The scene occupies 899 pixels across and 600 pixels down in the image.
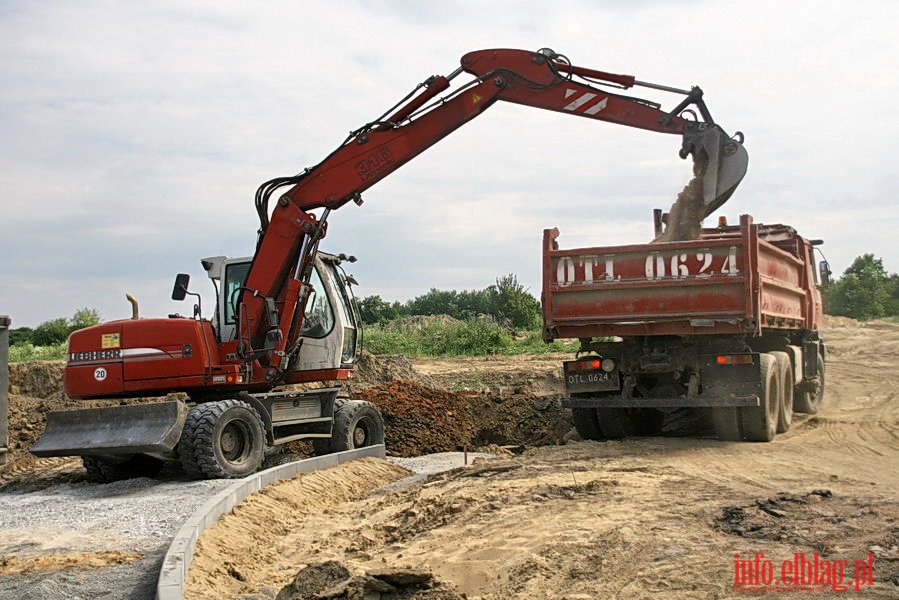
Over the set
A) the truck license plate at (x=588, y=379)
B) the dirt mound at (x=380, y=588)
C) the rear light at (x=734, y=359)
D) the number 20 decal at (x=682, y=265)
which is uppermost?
the number 20 decal at (x=682, y=265)

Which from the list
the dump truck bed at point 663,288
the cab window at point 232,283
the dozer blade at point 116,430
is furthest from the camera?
the cab window at point 232,283

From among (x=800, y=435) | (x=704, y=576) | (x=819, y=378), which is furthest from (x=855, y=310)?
(x=704, y=576)

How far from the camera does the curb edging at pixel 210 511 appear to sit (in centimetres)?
522

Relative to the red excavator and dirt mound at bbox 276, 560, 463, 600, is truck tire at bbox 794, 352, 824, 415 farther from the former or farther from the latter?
dirt mound at bbox 276, 560, 463, 600

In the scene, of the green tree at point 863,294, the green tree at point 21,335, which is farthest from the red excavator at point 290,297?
the green tree at point 863,294

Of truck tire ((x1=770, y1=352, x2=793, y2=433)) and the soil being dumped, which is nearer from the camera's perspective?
truck tire ((x1=770, y1=352, x2=793, y2=433))

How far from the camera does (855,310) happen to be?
40.9 m

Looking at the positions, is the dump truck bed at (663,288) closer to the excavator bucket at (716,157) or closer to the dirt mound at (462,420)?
the excavator bucket at (716,157)

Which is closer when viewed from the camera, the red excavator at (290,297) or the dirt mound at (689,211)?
the red excavator at (290,297)

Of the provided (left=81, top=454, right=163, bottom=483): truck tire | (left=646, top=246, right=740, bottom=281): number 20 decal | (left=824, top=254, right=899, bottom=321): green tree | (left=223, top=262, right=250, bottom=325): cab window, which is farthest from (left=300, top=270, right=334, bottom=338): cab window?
(left=824, top=254, right=899, bottom=321): green tree

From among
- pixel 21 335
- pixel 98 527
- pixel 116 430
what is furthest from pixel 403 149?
pixel 21 335

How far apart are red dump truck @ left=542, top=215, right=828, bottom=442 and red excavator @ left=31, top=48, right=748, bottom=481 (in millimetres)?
1246

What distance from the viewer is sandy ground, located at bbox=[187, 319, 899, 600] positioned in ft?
16.2

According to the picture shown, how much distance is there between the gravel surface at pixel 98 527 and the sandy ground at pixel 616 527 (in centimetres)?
44
